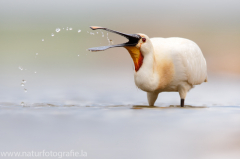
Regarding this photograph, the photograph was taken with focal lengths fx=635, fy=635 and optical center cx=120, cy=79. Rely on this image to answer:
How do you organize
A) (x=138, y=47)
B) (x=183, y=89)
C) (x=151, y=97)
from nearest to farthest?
(x=138, y=47)
(x=183, y=89)
(x=151, y=97)

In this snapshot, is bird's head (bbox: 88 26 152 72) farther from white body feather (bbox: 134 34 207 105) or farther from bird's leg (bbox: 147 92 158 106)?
bird's leg (bbox: 147 92 158 106)

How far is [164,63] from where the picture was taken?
29.2ft

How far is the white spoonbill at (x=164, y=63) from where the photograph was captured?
28.2ft

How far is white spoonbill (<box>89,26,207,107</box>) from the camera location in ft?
28.2

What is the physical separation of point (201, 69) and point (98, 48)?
6.26 feet

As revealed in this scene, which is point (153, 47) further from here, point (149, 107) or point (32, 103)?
point (32, 103)

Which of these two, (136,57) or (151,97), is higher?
(136,57)

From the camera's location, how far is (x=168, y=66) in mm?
8906

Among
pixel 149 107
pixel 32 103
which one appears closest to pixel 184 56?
pixel 149 107

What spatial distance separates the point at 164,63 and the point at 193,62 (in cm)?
53

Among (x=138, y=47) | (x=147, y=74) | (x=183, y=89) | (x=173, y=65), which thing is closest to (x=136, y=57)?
Answer: (x=138, y=47)

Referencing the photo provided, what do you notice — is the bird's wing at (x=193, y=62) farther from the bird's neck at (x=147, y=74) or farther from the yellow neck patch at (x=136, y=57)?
the yellow neck patch at (x=136, y=57)

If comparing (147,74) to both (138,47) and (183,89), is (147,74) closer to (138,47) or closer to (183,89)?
(138,47)

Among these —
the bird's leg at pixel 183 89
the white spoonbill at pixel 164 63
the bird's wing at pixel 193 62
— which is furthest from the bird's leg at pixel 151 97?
the bird's wing at pixel 193 62
